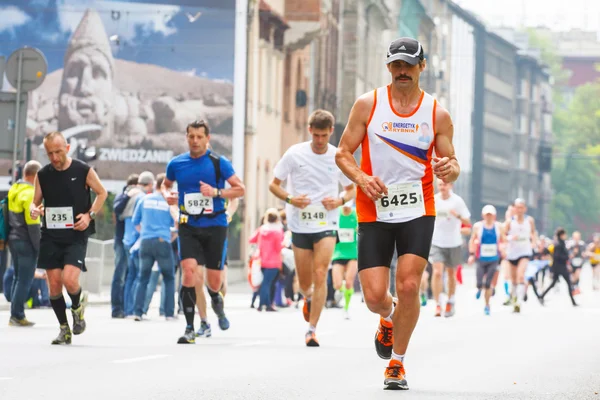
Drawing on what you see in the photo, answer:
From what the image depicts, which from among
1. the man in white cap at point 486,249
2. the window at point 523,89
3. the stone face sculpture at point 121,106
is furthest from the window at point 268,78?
the window at point 523,89

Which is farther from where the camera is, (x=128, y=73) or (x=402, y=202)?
(x=128, y=73)

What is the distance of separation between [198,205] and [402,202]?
4552 mm

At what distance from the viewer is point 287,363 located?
1212cm

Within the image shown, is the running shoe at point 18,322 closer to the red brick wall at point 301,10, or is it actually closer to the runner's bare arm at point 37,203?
the runner's bare arm at point 37,203

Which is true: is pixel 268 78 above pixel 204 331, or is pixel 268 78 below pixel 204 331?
above

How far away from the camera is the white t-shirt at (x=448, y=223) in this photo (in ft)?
73.9

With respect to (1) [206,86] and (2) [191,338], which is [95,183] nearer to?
(2) [191,338]

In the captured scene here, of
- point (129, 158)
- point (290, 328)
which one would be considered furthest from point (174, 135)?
point (290, 328)

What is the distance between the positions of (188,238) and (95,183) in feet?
3.10

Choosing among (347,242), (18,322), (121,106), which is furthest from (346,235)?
(121,106)

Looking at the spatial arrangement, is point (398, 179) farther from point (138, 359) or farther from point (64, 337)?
point (64, 337)

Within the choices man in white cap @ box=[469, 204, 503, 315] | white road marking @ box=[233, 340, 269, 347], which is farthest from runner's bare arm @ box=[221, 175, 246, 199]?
man in white cap @ box=[469, 204, 503, 315]

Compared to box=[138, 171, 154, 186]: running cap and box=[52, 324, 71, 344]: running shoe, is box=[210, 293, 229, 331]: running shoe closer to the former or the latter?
box=[52, 324, 71, 344]: running shoe

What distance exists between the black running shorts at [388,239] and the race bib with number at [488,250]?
51.4 feet
